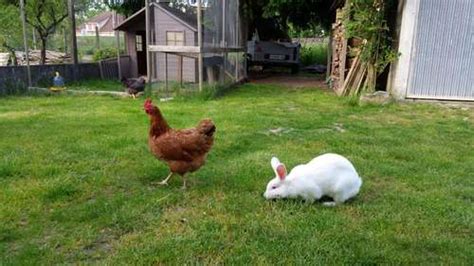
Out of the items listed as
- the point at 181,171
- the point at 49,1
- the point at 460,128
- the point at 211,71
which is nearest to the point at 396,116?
the point at 460,128

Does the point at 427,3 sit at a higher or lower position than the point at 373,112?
higher

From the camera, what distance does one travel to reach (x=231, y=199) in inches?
155

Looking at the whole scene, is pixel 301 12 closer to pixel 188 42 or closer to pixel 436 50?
pixel 188 42

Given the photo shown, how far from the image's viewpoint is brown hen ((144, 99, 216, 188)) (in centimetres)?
403

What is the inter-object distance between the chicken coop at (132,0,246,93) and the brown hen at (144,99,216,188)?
6.47 metres

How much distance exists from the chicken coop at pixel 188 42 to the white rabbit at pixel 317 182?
23.0 feet

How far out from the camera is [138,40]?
17.4 meters

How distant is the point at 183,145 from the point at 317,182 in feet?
4.07

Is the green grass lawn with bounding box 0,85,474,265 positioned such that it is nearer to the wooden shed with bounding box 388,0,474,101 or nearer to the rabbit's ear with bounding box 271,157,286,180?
the rabbit's ear with bounding box 271,157,286,180

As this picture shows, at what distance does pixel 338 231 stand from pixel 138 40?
15.4 m

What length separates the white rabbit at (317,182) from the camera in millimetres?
3783

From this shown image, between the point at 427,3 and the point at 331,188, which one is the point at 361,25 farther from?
the point at 331,188

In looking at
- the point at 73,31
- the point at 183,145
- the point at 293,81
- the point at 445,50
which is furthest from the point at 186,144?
the point at 293,81

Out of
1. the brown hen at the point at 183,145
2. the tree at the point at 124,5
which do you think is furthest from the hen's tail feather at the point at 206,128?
the tree at the point at 124,5
